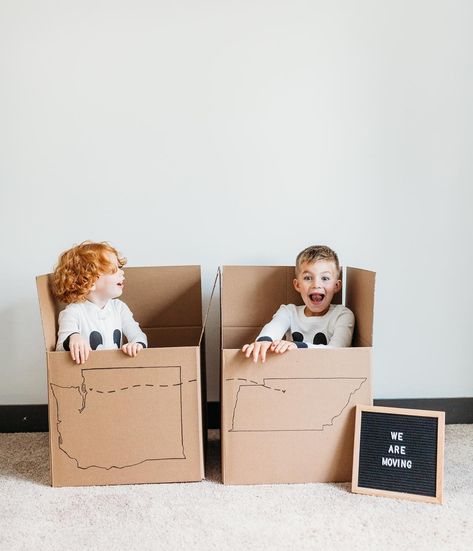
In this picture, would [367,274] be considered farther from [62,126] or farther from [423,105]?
[62,126]

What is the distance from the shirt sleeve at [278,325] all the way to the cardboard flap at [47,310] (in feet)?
1.72

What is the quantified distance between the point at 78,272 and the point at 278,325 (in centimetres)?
56

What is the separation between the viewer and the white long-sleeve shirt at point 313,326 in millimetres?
1441

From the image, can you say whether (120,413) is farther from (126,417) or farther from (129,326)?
Answer: (129,326)

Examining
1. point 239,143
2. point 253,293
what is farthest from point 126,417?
point 239,143

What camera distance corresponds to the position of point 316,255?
4.93ft

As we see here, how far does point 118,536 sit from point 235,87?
1229mm

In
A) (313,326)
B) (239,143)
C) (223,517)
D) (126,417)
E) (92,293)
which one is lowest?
(223,517)

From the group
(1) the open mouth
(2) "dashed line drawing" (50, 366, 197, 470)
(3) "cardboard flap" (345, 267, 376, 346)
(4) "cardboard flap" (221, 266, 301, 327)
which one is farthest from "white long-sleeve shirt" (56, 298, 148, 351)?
(3) "cardboard flap" (345, 267, 376, 346)

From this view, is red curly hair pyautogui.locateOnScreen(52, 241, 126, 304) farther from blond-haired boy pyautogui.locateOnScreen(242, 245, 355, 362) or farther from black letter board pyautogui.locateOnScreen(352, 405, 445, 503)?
black letter board pyautogui.locateOnScreen(352, 405, 445, 503)

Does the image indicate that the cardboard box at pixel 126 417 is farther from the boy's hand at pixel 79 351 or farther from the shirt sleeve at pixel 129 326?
the shirt sleeve at pixel 129 326

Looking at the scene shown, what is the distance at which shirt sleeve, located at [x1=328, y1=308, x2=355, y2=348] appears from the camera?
4.67 ft

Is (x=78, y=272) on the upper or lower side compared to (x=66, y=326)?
upper

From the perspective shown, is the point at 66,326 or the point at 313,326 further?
the point at 313,326
